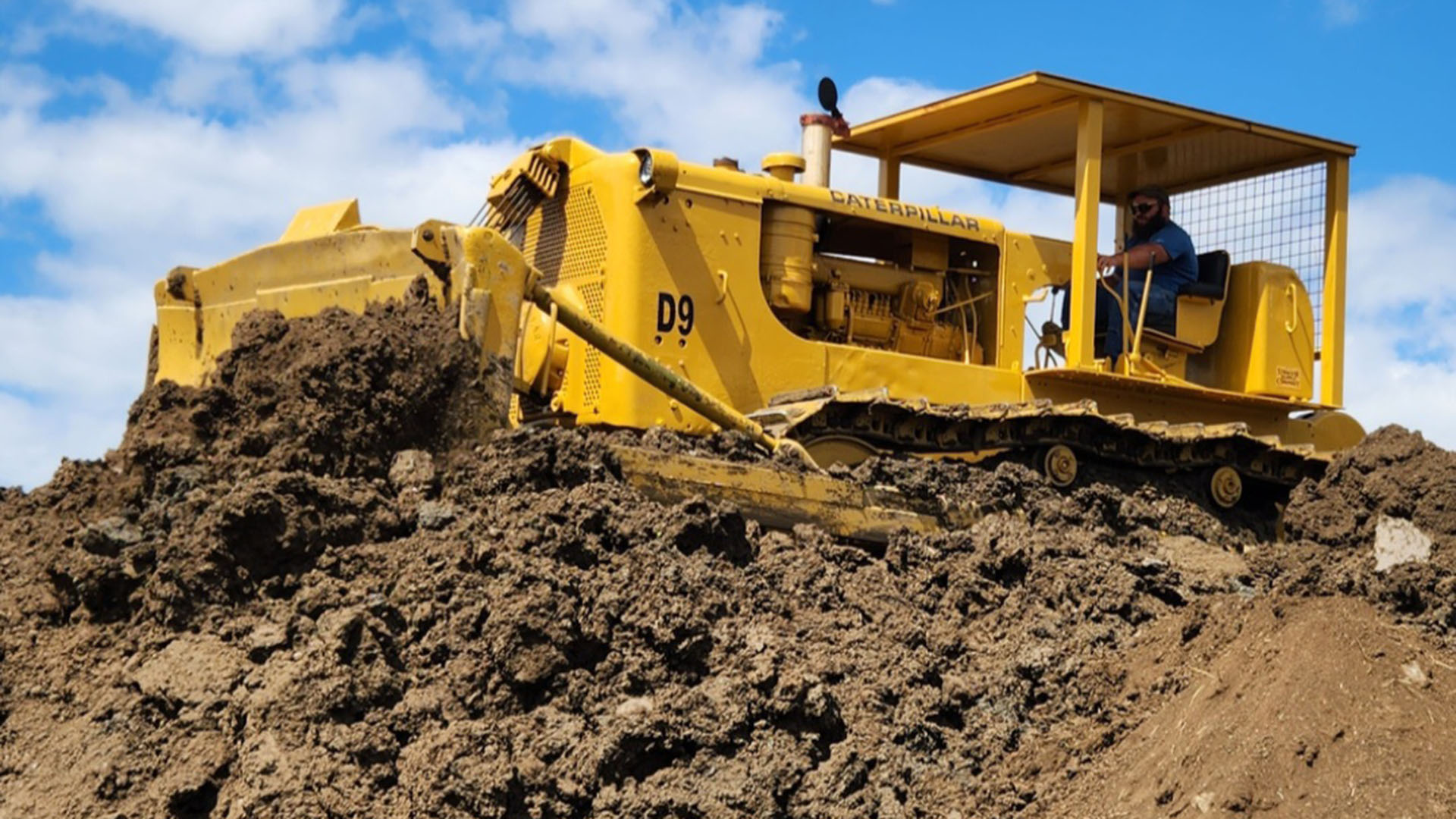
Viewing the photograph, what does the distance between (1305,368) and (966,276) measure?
2479 mm

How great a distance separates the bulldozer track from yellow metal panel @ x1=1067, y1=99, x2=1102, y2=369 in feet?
1.54

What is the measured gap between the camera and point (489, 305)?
830cm

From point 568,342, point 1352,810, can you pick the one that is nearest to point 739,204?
point 568,342

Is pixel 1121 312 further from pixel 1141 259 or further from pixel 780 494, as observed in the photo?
pixel 780 494

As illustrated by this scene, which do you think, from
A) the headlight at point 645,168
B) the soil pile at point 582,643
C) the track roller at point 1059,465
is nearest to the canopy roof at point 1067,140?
the track roller at point 1059,465

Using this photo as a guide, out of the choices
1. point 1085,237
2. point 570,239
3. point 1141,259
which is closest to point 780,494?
point 570,239

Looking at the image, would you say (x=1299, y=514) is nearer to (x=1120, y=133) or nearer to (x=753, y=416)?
(x=753, y=416)

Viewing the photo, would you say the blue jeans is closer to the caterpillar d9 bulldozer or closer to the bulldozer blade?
the caterpillar d9 bulldozer

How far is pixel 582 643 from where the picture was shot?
6.63 meters

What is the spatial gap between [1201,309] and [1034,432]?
6.93ft

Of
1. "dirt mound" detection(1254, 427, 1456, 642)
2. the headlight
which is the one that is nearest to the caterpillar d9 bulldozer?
the headlight

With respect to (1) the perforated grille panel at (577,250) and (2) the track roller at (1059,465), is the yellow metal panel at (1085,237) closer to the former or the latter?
(2) the track roller at (1059,465)

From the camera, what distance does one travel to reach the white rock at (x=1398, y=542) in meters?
7.50

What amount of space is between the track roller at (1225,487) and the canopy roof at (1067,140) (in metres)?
2.13
